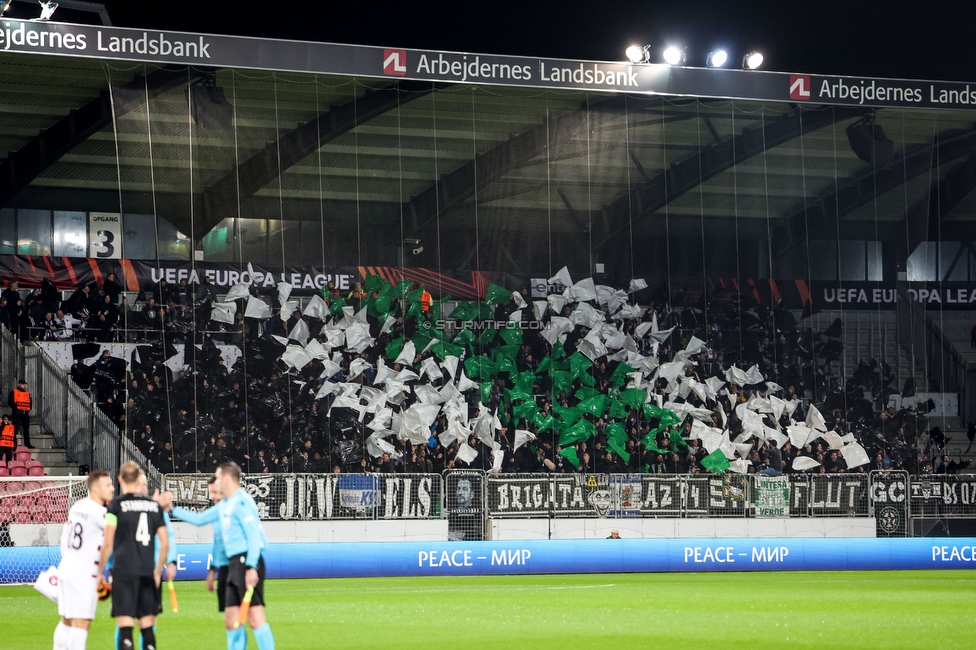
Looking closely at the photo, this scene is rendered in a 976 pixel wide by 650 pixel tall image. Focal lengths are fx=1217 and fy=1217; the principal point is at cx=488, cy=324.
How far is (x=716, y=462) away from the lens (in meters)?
27.2

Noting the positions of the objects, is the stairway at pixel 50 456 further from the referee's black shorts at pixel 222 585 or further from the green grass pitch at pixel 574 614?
the referee's black shorts at pixel 222 585

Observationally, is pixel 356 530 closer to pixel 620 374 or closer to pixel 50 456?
pixel 50 456

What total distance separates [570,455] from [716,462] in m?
3.40

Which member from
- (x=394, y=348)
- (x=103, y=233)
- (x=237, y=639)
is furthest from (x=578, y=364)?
(x=237, y=639)

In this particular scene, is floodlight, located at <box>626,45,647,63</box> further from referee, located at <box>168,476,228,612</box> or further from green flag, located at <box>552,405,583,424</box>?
referee, located at <box>168,476,228,612</box>

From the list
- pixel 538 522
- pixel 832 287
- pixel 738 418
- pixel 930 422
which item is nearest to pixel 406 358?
pixel 538 522

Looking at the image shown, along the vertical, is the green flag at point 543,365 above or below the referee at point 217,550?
above

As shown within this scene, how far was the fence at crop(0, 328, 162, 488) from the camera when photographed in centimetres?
2370

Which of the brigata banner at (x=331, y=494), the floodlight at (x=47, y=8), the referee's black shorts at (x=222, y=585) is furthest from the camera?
the floodlight at (x=47, y=8)

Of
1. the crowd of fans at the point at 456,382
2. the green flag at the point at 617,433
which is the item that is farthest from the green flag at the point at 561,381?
the green flag at the point at 617,433

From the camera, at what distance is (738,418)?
27.8 meters

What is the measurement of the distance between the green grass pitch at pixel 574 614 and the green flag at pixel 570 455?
6.72m

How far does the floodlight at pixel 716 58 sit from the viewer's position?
91.4 ft

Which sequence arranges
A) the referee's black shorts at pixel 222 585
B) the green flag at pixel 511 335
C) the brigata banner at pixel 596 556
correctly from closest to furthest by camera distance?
1. the referee's black shorts at pixel 222 585
2. the brigata banner at pixel 596 556
3. the green flag at pixel 511 335
